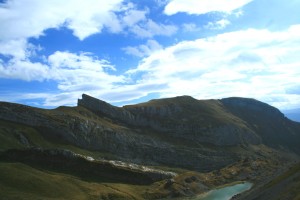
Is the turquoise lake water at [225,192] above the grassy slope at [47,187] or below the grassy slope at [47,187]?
below

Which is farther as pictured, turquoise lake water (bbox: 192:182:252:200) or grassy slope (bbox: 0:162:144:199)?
turquoise lake water (bbox: 192:182:252:200)

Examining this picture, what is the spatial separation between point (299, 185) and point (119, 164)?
104051 millimetres

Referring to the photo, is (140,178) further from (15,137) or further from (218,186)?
(15,137)

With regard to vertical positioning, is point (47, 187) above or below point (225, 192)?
above

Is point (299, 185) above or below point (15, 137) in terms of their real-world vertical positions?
below

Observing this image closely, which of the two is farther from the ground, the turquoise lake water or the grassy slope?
the grassy slope

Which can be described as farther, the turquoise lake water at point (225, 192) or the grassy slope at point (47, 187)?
the turquoise lake water at point (225, 192)

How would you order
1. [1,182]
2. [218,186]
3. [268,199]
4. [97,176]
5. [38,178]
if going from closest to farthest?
[268,199] < [1,182] < [38,178] < [97,176] < [218,186]

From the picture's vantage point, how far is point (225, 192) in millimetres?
170500

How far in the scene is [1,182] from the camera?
122 meters

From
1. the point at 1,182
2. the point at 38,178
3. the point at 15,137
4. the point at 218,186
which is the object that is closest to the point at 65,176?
the point at 38,178

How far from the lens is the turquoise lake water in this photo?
15618 cm

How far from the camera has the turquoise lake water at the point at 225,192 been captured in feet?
512

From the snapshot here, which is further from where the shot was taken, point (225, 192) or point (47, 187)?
point (225, 192)
